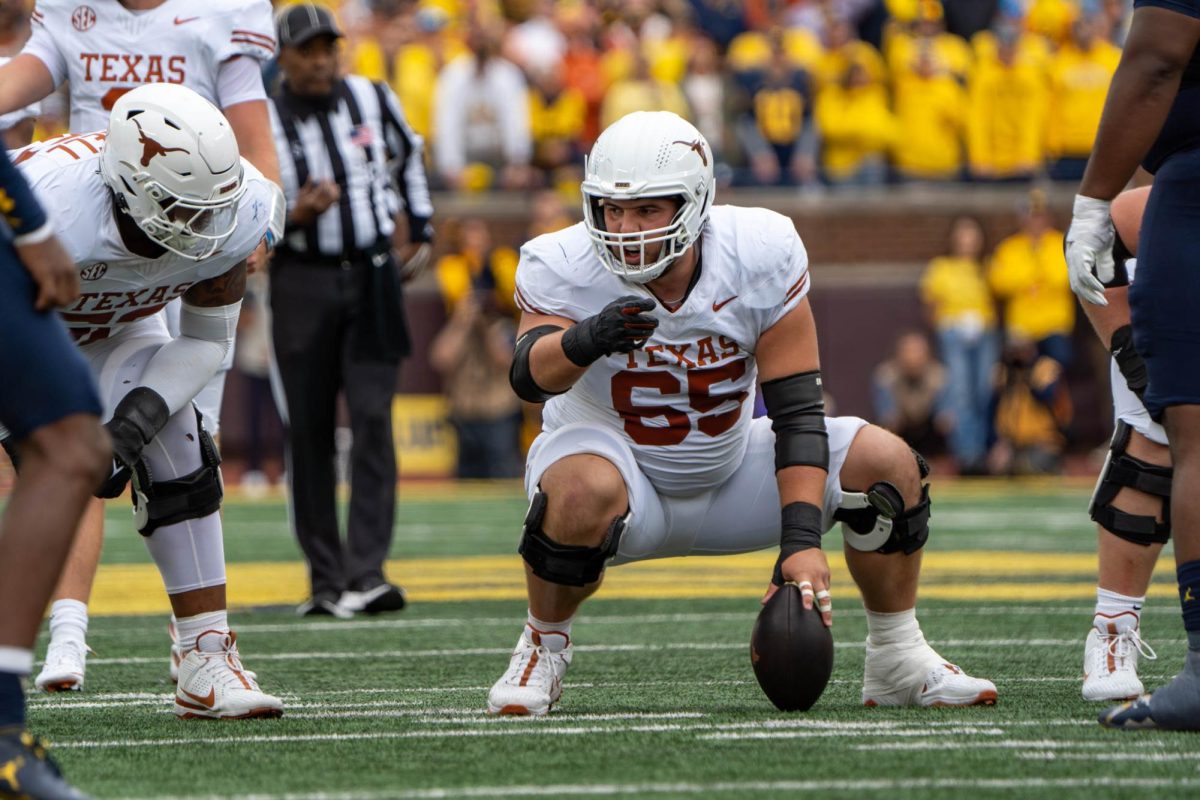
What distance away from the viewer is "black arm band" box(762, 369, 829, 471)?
4340 millimetres

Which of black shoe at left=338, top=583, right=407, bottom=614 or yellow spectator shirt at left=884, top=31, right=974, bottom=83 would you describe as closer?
black shoe at left=338, top=583, right=407, bottom=614

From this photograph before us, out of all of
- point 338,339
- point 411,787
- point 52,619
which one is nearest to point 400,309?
point 338,339

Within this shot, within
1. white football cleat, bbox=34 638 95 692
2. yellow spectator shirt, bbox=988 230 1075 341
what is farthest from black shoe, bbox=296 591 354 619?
yellow spectator shirt, bbox=988 230 1075 341

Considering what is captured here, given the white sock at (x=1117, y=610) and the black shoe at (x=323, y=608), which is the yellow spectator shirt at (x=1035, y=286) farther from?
the white sock at (x=1117, y=610)

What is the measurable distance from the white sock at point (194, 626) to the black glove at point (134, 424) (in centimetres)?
40

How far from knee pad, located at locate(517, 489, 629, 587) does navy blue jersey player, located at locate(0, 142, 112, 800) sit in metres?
1.15

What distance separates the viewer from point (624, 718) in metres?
4.28

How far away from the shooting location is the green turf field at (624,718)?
3.45 m

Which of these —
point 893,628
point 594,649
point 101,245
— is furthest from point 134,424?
point 594,649

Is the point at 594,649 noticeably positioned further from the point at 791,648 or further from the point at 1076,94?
the point at 1076,94

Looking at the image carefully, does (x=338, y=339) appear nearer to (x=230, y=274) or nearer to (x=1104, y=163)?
(x=230, y=274)

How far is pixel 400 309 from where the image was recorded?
25.0ft

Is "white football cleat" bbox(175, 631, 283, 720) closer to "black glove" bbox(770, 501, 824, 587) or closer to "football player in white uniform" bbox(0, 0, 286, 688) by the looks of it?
"football player in white uniform" bbox(0, 0, 286, 688)

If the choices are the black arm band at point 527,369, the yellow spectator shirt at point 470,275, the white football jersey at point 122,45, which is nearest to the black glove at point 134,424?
the black arm band at point 527,369
